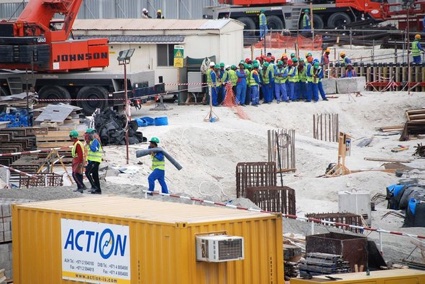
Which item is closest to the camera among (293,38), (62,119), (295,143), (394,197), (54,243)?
(54,243)

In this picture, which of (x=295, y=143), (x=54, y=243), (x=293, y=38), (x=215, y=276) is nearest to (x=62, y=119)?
(x=295, y=143)

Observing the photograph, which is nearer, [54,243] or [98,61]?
[54,243]

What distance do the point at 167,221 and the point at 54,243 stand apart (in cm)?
237

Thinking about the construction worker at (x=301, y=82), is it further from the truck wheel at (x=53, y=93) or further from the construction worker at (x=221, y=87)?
the truck wheel at (x=53, y=93)

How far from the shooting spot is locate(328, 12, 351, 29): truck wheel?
57125 millimetres

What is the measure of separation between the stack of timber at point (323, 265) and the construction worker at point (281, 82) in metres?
23.1

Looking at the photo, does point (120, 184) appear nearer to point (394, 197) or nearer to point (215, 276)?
point (394, 197)

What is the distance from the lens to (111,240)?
1731cm

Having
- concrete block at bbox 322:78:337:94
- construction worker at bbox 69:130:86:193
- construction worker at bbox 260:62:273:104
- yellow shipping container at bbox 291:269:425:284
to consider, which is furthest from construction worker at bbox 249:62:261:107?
yellow shipping container at bbox 291:269:425:284

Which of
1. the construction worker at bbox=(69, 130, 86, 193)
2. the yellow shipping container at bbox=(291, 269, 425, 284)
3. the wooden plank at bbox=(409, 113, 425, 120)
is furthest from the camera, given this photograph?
the wooden plank at bbox=(409, 113, 425, 120)

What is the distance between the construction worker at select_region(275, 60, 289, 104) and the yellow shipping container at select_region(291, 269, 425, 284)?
77.9 ft

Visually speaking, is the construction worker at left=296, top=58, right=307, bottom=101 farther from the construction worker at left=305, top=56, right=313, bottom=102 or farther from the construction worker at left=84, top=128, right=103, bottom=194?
the construction worker at left=84, top=128, right=103, bottom=194

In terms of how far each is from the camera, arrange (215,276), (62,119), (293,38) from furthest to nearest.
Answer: (293,38)
(62,119)
(215,276)

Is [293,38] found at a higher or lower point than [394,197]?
higher
